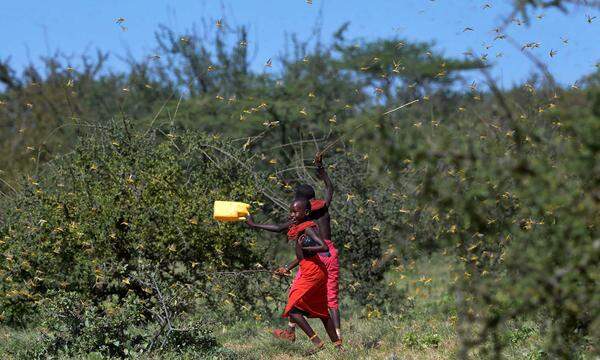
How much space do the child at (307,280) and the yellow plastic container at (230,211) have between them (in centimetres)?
47

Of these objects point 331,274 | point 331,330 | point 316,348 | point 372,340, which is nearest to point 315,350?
point 316,348

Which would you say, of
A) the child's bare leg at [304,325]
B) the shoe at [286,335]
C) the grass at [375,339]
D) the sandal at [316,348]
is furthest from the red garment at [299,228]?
the shoe at [286,335]

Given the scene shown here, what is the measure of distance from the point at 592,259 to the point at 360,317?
757cm

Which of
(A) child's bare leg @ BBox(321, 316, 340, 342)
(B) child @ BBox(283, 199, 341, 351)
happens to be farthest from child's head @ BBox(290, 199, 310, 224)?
(A) child's bare leg @ BBox(321, 316, 340, 342)

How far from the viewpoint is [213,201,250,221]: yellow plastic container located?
28.5ft

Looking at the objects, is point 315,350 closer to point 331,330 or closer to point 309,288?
point 331,330

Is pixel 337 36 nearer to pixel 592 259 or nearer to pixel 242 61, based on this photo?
pixel 242 61

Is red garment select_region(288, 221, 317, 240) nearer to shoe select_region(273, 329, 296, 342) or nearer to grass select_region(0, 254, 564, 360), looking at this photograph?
grass select_region(0, 254, 564, 360)

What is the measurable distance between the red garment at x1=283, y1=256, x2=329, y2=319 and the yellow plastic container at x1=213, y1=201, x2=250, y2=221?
73cm

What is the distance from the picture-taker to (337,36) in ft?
87.5

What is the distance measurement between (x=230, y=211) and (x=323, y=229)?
3.25 feet

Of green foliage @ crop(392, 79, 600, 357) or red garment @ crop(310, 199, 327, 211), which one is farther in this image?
red garment @ crop(310, 199, 327, 211)

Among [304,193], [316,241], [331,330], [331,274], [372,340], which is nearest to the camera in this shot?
[316,241]

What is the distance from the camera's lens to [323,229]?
29.9ft
